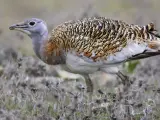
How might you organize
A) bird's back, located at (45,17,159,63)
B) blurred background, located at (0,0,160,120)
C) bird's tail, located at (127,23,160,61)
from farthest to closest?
bird's tail, located at (127,23,160,61) < bird's back, located at (45,17,159,63) < blurred background, located at (0,0,160,120)

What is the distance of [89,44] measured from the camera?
7.81 m

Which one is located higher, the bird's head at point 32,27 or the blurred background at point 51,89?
the bird's head at point 32,27

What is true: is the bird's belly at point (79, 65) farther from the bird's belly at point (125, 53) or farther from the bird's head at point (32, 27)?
the bird's head at point (32, 27)

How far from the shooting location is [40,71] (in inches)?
358

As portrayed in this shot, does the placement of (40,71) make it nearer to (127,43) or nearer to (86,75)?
(86,75)

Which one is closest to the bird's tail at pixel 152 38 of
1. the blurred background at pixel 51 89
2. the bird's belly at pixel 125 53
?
the bird's belly at pixel 125 53

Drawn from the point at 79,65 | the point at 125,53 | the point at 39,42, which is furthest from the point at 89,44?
the point at 39,42

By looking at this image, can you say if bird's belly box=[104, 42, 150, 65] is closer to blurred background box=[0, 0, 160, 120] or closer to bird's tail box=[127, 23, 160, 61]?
bird's tail box=[127, 23, 160, 61]

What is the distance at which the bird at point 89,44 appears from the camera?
25.6 feet

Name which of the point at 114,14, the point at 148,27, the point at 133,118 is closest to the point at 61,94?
the point at 133,118

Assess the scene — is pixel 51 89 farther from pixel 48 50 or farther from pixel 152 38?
pixel 152 38

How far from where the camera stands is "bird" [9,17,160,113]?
779 cm

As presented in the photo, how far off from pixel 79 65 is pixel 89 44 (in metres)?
0.25

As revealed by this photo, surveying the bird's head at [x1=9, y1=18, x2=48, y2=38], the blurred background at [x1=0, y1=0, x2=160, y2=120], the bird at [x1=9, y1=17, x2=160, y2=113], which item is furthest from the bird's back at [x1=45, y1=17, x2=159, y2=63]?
the blurred background at [x1=0, y1=0, x2=160, y2=120]
